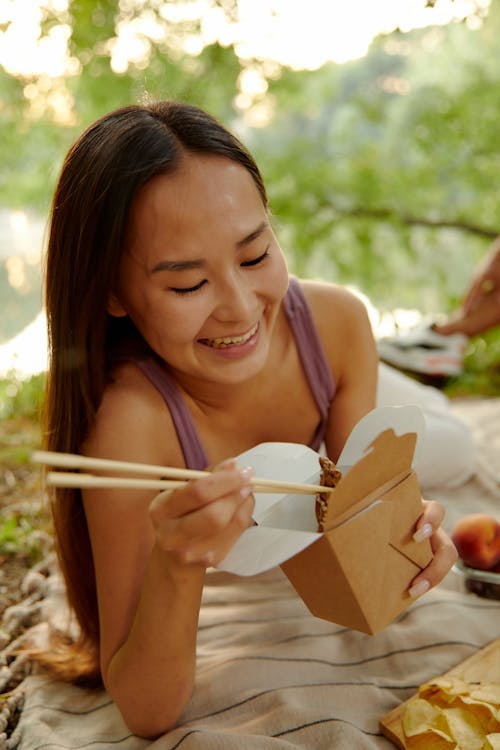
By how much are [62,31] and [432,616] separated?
3.00 meters

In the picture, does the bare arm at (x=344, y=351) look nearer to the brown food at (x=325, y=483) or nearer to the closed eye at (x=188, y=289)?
the closed eye at (x=188, y=289)

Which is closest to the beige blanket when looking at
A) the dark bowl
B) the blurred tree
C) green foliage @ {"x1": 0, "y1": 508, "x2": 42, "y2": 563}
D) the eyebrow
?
the dark bowl

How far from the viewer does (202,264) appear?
3.76 feet

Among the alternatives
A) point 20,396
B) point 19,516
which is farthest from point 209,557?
point 20,396

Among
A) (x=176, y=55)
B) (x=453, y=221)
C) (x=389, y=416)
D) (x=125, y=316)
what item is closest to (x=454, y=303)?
(x=453, y=221)

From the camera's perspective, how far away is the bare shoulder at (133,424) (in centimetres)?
132

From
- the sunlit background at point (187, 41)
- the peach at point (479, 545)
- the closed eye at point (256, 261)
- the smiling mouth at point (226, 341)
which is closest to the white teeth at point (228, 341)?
the smiling mouth at point (226, 341)

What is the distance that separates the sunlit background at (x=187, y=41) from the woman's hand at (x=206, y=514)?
8.34 feet

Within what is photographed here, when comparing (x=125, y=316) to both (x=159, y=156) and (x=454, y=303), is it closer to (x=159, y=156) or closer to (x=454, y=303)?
(x=159, y=156)

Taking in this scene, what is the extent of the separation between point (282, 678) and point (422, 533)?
1.75 ft

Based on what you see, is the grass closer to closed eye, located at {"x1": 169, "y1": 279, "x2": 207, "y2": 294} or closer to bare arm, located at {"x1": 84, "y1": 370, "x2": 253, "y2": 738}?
bare arm, located at {"x1": 84, "y1": 370, "x2": 253, "y2": 738}

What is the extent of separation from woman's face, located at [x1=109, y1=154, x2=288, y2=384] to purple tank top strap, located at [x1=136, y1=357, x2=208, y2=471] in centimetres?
16

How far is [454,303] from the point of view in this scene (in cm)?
Result: 409

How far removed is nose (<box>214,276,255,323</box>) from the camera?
1.17 meters
